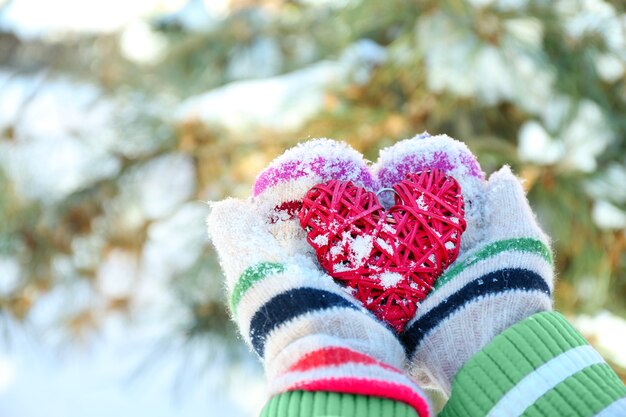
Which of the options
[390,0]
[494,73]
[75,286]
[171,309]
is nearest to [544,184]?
[494,73]

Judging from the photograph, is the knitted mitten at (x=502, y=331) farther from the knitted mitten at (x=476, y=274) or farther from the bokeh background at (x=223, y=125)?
the bokeh background at (x=223, y=125)

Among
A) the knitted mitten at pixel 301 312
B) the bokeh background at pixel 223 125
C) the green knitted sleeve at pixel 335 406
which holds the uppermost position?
the bokeh background at pixel 223 125

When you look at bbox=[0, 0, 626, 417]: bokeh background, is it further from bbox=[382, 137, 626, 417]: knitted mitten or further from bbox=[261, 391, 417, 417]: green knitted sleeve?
bbox=[261, 391, 417, 417]: green knitted sleeve

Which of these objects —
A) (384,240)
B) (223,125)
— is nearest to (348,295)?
(384,240)

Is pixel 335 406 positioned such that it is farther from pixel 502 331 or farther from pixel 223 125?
pixel 223 125

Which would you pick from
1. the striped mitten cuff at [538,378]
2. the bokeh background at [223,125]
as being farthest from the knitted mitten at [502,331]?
the bokeh background at [223,125]

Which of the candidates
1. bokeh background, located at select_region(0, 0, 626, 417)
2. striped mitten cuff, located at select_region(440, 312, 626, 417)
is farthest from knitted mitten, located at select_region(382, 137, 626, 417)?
bokeh background, located at select_region(0, 0, 626, 417)

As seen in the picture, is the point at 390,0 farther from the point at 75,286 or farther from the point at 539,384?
the point at 75,286
